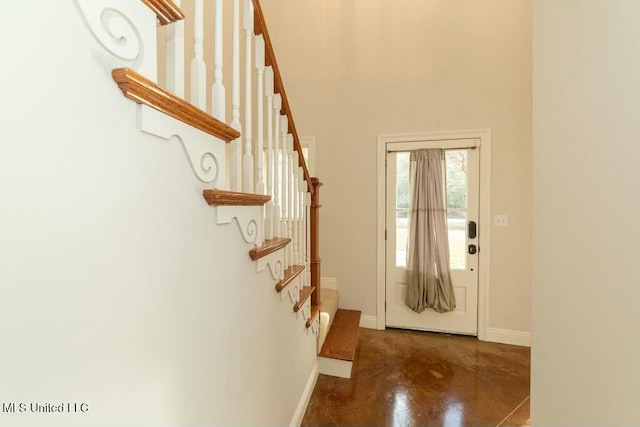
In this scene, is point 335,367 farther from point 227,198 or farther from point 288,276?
point 227,198

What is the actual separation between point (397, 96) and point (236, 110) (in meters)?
2.38

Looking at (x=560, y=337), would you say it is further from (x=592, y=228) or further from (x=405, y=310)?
(x=405, y=310)

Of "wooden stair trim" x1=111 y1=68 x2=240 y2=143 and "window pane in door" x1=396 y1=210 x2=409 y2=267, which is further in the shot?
"window pane in door" x1=396 y1=210 x2=409 y2=267

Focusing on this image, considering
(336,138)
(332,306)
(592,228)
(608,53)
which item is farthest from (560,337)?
(336,138)

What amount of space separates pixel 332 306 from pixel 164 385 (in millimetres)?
2220

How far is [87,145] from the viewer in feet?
1.54

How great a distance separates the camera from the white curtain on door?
2729 mm

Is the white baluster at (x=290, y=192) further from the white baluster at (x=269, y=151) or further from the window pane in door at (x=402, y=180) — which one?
→ the window pane in door at (x=402, y=180)

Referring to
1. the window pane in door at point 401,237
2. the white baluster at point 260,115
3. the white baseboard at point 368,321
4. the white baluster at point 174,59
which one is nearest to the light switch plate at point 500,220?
the window pane in door at point 401,237

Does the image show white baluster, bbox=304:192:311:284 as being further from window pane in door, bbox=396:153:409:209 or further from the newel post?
window pane in door, bbox=396:153:409:209

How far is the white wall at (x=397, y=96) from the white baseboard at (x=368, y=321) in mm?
55

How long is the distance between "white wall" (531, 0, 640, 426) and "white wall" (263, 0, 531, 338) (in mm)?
1840

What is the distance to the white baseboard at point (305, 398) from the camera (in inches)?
63.1

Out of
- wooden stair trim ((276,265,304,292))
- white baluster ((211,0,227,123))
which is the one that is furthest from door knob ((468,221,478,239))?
white baluster ((211,0,227,123))
